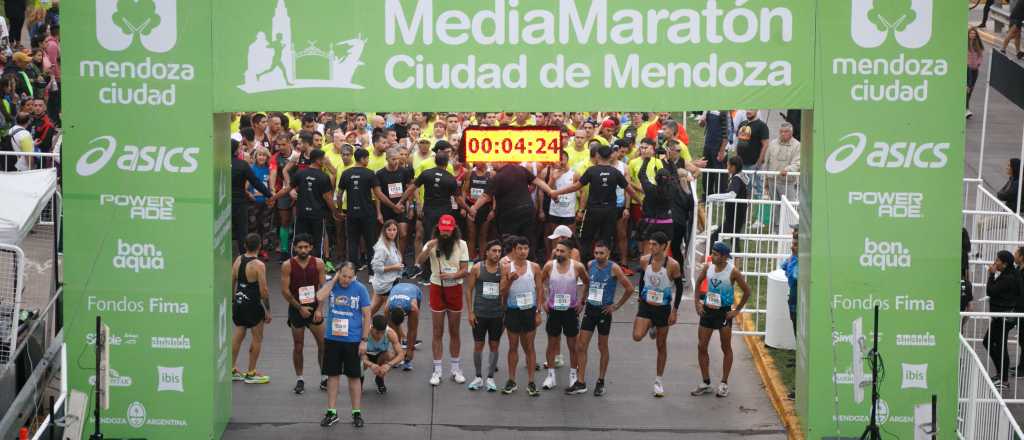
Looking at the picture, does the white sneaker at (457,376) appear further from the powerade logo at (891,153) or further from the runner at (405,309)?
the powerade logo at (891,153)

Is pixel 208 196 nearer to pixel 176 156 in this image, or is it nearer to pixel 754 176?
pixel 176 156

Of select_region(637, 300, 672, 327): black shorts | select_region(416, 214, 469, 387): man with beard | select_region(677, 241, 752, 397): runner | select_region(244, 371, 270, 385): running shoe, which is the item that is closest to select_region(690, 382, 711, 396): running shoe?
select_region(677, 241, 752, 397): runner

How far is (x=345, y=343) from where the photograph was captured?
13.7 m

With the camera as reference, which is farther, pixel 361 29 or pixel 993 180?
pixel 993 180

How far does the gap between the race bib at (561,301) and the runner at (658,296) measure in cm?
76

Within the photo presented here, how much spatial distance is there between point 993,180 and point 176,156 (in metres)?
16.9

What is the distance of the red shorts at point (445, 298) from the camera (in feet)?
48.9

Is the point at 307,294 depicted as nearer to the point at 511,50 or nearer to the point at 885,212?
the point at 511,50

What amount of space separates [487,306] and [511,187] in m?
4.09

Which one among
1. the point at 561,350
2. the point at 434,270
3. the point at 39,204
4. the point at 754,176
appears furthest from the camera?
the point at 754,176

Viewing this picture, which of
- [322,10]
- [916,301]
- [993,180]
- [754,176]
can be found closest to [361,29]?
[322,10]

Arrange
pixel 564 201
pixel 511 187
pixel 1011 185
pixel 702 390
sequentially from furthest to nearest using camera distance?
1. pixel 1011 185
2. pixel 564 201
3. pixel 511 187
4. pixel 702 390

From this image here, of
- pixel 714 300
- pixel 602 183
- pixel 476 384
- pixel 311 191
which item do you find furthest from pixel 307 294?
pixel 602 183

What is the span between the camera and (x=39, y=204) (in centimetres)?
1338
